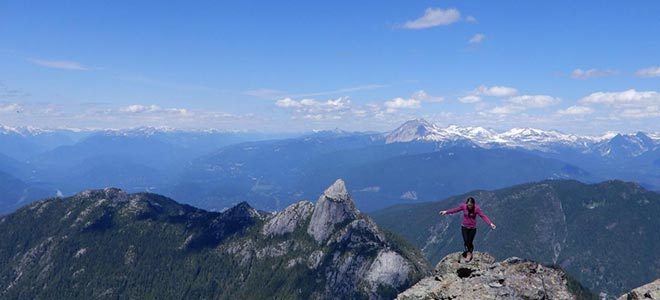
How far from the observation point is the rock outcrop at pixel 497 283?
33.4 m

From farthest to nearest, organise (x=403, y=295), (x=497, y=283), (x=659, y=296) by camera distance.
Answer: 1. (x=403, y=295)
2. (x=659, y=296)
3. (x=497, y=283)

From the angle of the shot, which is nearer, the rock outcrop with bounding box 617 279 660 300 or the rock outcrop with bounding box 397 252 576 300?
the rock outcrop with bounding box 397 252 576 300

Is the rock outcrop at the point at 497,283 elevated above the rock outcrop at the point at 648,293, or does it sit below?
above

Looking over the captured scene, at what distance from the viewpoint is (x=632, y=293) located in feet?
128

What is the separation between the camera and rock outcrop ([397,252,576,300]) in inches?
1316

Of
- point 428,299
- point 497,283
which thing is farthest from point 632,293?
point 428,299

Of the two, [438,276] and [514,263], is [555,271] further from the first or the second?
[438,276]

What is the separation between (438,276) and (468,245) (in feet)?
14.5

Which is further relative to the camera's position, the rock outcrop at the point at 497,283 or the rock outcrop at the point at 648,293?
the rock outcrop at the point at 648,293

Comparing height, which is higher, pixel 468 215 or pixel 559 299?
pixel 468 215

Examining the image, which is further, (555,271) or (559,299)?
(555,271)

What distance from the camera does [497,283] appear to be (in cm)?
3381

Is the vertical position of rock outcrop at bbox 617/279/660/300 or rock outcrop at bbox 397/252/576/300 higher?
rock outcrop at bbox 397/252/576/300

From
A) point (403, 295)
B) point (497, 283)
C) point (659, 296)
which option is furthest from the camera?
point (403, 295)
